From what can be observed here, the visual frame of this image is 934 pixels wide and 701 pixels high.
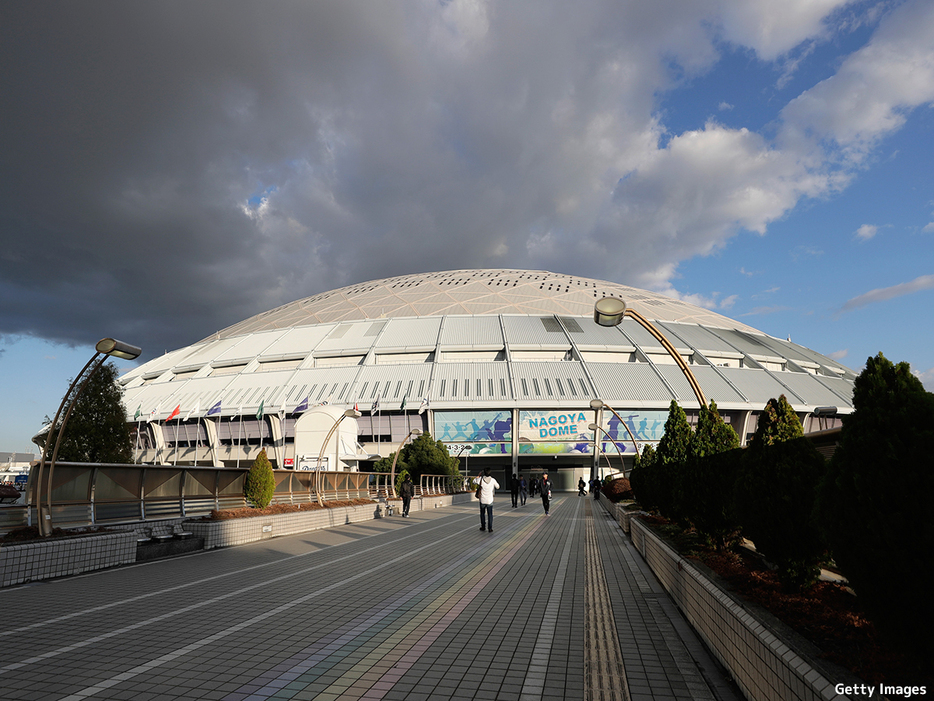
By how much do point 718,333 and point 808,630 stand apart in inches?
2377

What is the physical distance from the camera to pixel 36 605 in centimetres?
711

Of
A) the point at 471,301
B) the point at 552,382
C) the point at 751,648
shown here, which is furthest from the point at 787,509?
the point at 471,301

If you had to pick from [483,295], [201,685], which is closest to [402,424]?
[483,295]

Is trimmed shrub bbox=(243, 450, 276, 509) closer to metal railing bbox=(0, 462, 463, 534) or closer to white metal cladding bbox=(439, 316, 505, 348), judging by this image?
metal railing bbox=(0, 462, 463, 534)

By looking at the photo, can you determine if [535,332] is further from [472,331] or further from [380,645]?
[380,645]

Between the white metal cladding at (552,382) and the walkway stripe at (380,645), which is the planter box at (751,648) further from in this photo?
the white metal cladding at (552,382)

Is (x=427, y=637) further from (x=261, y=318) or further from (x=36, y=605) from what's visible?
(x=261, y=318)

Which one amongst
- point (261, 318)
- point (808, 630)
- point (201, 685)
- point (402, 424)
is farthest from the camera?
point (261, 318)

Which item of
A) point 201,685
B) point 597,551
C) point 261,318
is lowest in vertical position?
point 597,551

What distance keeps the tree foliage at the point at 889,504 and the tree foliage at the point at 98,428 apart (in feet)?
112

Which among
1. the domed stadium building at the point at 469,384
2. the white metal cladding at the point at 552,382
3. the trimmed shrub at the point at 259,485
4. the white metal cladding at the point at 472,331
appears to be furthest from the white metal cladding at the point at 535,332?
the trimmed shrub at the point at 259,485

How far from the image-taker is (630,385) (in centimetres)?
4625

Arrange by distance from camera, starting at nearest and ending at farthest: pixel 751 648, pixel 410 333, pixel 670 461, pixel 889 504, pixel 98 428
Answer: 1. pixel 889 504
2. pixel 751 648
3. pixel 670 461
4. pixel 98 428
5. pixel 410 333

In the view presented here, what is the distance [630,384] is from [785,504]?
42.6 m
